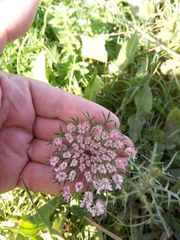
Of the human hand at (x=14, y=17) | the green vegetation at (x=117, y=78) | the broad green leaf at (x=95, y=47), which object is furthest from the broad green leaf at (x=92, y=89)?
the human hand at (x=14, y=17)

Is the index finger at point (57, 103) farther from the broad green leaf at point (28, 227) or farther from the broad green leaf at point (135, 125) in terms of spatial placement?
the broad green leaf at point (28, 227)

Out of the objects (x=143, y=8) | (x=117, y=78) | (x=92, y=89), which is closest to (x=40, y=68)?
(x=92, y=89)

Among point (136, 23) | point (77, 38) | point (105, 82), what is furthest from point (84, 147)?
point (136, 23)

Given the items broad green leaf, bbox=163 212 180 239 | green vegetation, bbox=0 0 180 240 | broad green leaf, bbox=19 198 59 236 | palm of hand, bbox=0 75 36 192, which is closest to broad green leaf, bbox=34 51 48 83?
green vegetation, bbox=0 0 180 240

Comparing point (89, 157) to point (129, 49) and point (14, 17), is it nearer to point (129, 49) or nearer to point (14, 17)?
point (14, 17)

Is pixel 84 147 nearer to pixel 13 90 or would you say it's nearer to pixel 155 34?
pixel 13 90

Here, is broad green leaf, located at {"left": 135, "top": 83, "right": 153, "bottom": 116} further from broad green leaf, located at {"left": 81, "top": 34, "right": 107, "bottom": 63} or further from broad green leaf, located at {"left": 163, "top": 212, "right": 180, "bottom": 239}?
broad green leaf, located at {"left": 163, "top": 212, "right": 180, "bottom": 239}

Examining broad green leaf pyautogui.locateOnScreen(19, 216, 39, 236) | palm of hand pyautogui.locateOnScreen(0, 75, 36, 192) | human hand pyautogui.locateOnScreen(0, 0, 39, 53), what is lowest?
broad green leaf pyautogui.locateOnScreen(19, 216, 39, 236)

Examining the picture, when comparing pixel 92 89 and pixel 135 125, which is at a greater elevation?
pixel 92 89
